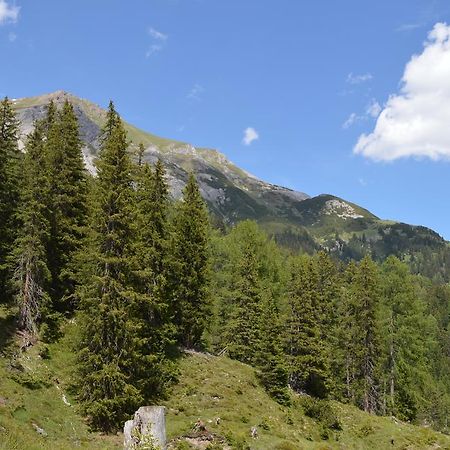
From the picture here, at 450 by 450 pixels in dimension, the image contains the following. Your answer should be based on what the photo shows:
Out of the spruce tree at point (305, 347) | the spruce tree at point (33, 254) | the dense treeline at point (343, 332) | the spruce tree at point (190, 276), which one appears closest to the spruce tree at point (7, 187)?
the spruce tree at point (33, 254)

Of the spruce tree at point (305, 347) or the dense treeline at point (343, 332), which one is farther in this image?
the dense treeline at point (343, 332)

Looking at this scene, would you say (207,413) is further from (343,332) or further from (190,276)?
(343,332)

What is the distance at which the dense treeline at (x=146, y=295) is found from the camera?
2869cm

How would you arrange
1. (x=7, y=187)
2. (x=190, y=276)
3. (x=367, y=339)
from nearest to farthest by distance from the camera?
(x=7, y=187) → (x=190, y=276) → (x=367, y=339)

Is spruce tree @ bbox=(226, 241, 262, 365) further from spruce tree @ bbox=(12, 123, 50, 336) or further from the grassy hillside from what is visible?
spruce tree @ bbox=(12, 123, 50, 336)

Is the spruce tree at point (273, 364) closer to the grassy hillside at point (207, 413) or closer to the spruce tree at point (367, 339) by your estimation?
the grassy hillside at point (207, 413)

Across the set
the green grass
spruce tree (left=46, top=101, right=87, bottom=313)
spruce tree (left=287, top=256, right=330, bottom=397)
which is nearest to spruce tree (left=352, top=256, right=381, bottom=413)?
spruce tree (left=287, top=256, right=330, bottom=397)

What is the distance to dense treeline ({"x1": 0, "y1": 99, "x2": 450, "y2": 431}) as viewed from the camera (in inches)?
1129

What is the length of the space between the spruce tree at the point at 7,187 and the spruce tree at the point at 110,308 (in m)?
7.87

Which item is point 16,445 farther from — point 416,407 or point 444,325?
point 444,325

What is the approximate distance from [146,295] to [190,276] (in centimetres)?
820

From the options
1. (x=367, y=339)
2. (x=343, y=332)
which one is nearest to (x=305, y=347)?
(x=343, y=332)

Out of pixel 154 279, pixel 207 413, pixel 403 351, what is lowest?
pixel 207 413

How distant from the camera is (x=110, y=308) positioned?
28.2m
